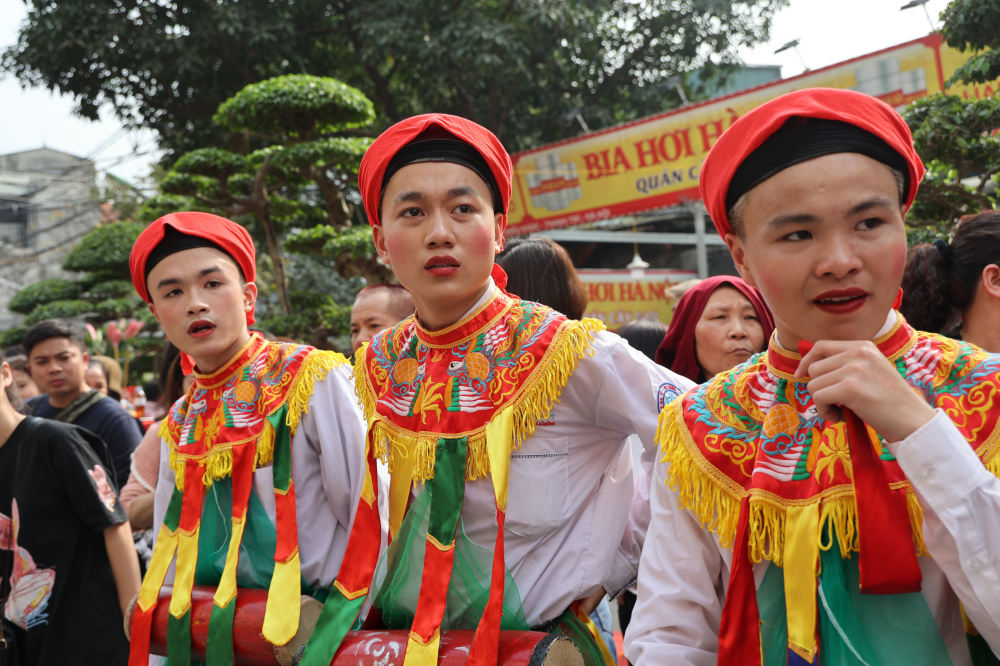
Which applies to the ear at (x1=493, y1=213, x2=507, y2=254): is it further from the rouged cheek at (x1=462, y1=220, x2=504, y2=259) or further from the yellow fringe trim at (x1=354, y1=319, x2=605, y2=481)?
the yellow fringe trim at (x1=354, y1=319, x2=605, y2=481)

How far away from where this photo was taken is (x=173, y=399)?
3.82 metres

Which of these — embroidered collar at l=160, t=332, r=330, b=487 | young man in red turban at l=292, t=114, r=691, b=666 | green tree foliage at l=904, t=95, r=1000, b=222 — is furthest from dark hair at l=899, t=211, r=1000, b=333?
embroidered collar at l=160, t=332, r=330, b=487

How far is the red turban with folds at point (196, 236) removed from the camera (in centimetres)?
261

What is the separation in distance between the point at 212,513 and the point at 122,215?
646 inches

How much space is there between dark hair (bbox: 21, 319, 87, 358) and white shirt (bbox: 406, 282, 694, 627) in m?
3.66

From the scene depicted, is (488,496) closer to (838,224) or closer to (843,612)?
(843,612)

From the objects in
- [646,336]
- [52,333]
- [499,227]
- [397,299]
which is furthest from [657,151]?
[499,227]

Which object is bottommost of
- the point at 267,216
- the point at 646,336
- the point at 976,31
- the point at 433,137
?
the point at 646,336

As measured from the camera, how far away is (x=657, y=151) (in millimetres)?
10734

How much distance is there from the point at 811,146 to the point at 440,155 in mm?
948

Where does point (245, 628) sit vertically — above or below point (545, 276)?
below

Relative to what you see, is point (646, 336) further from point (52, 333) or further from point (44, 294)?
point (44, 294)

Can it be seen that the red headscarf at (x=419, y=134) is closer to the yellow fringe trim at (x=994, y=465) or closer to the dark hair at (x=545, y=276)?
the dark hair at (x=545, y=276)

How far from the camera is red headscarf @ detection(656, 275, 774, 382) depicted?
2834 mm
